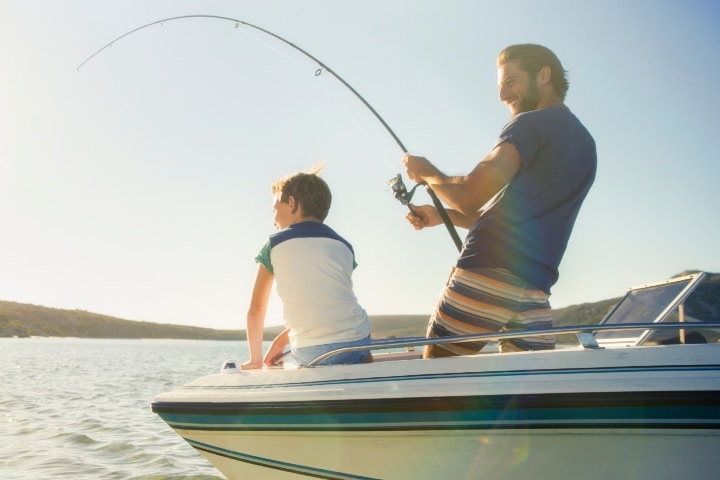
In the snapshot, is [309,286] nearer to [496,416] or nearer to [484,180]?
[484,180]

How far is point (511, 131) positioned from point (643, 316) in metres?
1.86

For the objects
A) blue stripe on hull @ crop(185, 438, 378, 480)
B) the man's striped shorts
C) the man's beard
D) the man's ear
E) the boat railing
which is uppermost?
the man's ear

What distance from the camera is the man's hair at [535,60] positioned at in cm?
295

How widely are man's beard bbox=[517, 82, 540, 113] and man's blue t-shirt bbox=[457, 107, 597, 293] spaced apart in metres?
0.16

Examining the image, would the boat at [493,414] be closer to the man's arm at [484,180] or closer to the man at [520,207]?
the man at [520,207]

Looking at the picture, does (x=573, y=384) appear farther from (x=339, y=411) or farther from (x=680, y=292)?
(x=680, y=292)

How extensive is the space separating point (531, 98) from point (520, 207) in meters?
0.54

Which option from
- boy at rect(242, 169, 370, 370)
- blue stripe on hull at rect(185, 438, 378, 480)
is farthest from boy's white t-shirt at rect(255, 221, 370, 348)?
blue stripe on hull at rect(185, 438, 378, 480)

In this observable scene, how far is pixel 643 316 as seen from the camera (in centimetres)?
392

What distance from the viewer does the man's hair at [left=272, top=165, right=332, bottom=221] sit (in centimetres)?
326

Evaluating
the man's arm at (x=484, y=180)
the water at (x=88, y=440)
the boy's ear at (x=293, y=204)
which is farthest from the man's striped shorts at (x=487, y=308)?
the water at (x=88, y=440)

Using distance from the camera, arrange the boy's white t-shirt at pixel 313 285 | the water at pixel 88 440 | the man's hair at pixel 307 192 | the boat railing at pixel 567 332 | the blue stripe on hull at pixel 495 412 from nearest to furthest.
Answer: the blue stripe on hull at pixel 495 412 < the boat railing at pixel 567 332 < the boy's white t-shirt at pixel 313 285 < the man's hair at pixel 307 192 < the water at pixel 88 440

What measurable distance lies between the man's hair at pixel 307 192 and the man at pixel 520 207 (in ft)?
2.08

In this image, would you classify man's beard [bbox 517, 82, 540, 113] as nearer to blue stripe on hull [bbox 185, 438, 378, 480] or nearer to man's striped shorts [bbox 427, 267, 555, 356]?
man's striped shorts [bbox 427, 267, 555, 356]
